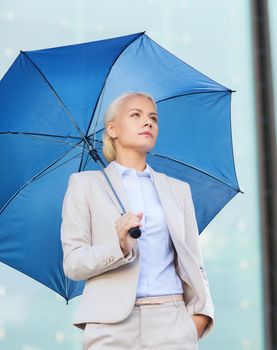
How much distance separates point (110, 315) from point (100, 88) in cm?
64

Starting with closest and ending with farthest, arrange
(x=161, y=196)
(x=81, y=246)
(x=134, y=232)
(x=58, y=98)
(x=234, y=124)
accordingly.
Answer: (x=134, y=232), (x=81, y=246), (x=161, y=196), (x=58, y=98), (x=234, y=124)

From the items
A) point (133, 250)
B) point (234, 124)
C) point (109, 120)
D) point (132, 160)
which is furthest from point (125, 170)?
point (234, 124)

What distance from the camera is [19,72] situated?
160 cm

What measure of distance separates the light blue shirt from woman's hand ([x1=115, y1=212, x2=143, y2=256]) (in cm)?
9

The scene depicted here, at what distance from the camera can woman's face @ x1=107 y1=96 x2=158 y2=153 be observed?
1.42 m

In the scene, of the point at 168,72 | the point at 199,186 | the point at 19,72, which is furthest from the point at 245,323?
the point at 19,72

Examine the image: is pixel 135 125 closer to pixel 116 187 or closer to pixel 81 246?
pixel 116 187

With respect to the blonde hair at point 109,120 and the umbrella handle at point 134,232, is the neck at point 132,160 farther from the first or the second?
the umbrella handle at point 134,232

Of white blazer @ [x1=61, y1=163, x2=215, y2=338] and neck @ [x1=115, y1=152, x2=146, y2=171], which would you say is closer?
white blazer @ [x1=61, y1=163, x2=215, y2=338]

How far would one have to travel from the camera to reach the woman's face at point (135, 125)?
142cm

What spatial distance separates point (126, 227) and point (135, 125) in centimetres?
34

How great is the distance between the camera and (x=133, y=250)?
1233 mm

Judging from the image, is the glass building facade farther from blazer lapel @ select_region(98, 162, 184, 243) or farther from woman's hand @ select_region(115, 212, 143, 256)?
woman's hand @ select_region(115, 212, 143, 256)

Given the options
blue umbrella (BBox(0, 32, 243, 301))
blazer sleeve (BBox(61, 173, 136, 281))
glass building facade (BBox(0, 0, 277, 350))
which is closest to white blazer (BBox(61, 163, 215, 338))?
blazer sleeve (BBox(61, 173, 136, 281))
